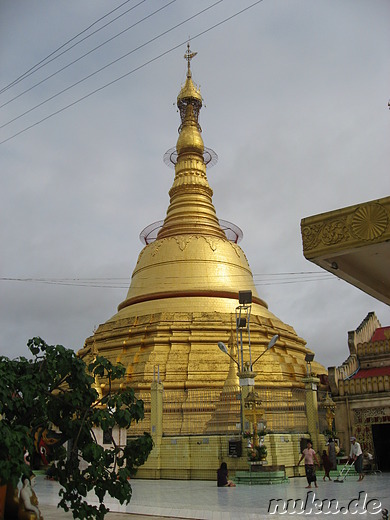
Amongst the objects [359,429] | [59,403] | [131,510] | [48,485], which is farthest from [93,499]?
[359,429]

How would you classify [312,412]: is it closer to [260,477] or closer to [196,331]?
[260,477]

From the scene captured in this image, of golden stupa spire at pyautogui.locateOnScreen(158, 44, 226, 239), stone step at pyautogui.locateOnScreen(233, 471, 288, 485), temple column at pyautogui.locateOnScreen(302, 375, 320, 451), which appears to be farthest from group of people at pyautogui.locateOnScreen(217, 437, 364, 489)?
golden stupa spire at pyautogui.locateOnScreen(158, 44, 226, 239)

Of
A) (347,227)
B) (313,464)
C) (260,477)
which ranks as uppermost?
(347,227)

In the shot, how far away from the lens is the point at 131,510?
1007 centimetres

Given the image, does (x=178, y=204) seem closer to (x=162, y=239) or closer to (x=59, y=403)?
(x=162, y=239)

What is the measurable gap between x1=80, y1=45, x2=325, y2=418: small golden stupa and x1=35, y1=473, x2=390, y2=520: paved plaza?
751 centimetres

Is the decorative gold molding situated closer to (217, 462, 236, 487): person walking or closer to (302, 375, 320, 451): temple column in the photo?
(217, 462, 236, 487): person walking

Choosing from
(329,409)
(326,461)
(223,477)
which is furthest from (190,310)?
(223,477)

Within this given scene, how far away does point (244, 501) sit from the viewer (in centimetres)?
1126

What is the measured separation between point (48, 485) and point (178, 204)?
62.2 feet

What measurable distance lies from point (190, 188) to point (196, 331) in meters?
9.86

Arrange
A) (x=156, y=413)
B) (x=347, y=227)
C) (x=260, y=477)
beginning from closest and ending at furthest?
(x=347, y=227)
(x=260, y=477)
(x=156, y=413)

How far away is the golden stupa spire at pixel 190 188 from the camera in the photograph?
31.2 m

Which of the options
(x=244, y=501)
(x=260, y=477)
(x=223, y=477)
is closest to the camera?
(x=244, y=501)
